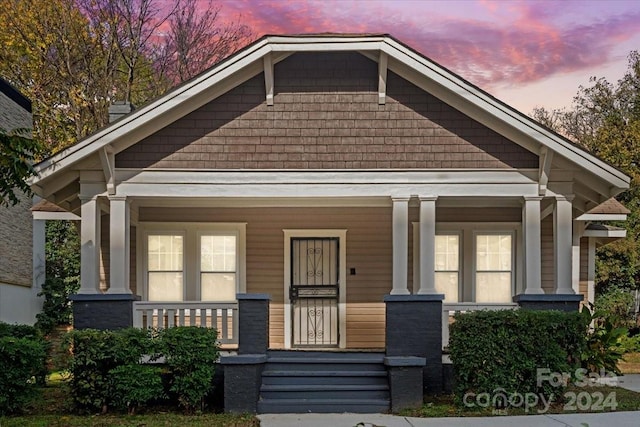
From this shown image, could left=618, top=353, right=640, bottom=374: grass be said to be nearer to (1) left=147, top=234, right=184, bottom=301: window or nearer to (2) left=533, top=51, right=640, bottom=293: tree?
(2) left=533, top=51, right=640, bottom=293: tree

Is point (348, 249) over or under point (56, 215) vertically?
under

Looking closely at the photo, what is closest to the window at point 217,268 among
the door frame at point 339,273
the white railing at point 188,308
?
the door frame at point 339,273

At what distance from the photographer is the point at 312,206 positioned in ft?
46.4

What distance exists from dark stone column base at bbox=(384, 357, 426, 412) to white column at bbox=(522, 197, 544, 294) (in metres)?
2.60

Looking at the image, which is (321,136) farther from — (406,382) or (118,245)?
(406,382)

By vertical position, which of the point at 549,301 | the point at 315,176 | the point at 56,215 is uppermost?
the point at 315,176

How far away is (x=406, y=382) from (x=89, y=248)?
5313mm

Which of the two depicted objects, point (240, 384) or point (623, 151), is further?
point (623, 151)

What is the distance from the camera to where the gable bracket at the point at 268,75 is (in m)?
11.9

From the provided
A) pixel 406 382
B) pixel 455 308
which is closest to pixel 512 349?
pixel 406 382

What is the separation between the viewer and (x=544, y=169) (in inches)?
473

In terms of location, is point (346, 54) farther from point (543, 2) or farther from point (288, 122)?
point (543, 2)

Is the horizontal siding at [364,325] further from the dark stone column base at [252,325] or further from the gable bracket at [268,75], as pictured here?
the gable bracket at [268,75]

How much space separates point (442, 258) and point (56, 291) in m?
14.2
